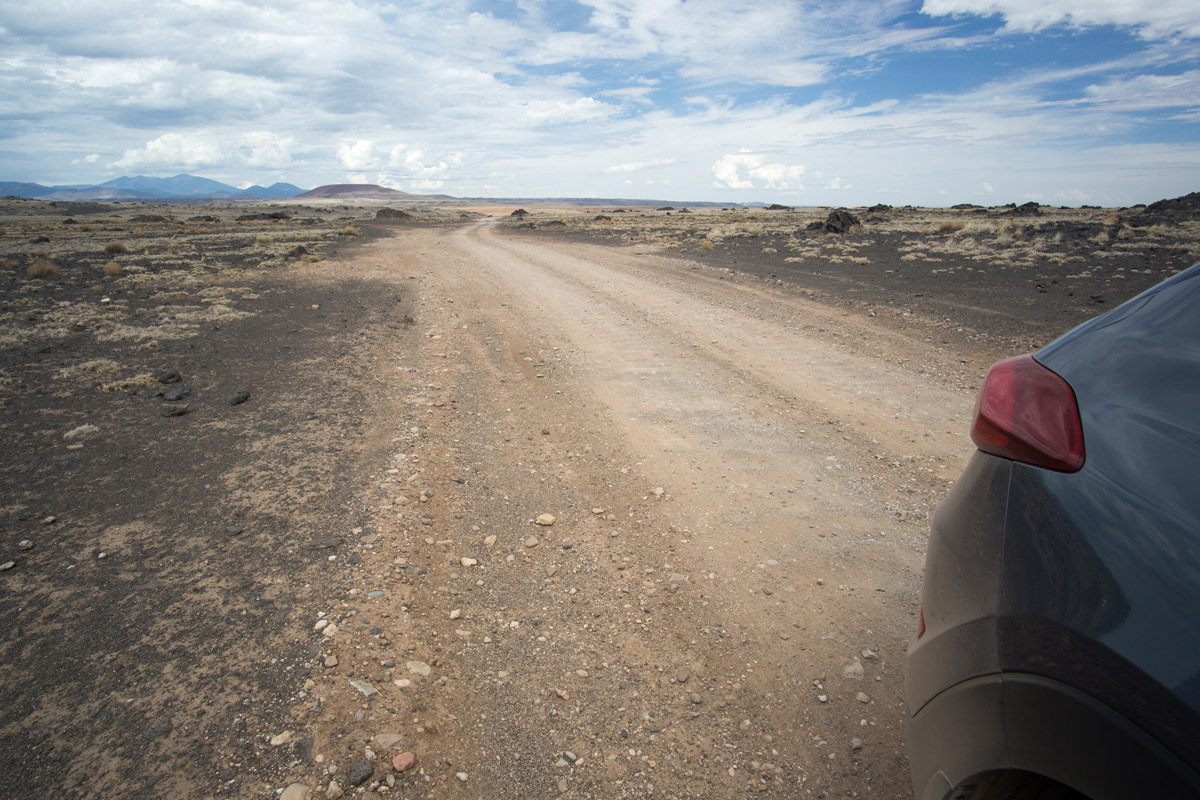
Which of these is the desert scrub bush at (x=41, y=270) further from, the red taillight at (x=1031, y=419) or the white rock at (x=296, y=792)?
the red taillight at (x=1031, y=419)

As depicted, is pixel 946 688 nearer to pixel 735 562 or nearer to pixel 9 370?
pixel 735 562

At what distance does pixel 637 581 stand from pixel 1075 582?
2496mm

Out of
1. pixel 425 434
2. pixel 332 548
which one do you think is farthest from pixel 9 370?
pixel 332 548

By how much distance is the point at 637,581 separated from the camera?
3.51 meters

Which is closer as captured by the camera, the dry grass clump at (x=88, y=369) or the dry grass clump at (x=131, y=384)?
the dry grass clump at (x=131, y=384)

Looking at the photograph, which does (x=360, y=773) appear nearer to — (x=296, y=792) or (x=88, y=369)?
(x=296, y=792)

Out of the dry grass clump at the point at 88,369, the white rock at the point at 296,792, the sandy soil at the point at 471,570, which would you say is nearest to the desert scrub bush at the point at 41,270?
the sandy soil at the point at 471,570

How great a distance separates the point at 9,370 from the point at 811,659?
34.3 ft

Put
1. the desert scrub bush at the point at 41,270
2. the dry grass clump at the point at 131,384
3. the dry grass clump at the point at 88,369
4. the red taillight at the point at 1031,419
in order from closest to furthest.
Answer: the red taillight at the point at 1031,419 → the dry grass clump at the point at 131,384 → the dry grass clump at the point at 88,369 → the desert scrub bush at the point at 41,270

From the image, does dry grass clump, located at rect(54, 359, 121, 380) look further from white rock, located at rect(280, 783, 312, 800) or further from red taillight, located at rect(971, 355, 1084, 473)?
red taillight, located at rect(971, 355, 1084, 473)

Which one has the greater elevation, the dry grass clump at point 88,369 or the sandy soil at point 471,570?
the dry grass clump at point 88,369

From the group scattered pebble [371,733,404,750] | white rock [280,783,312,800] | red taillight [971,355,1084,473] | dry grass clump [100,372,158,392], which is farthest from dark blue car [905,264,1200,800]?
dry grass clump [100,372,158,392]

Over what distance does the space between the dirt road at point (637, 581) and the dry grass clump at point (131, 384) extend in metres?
2.85

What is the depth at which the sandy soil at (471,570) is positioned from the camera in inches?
95.1
